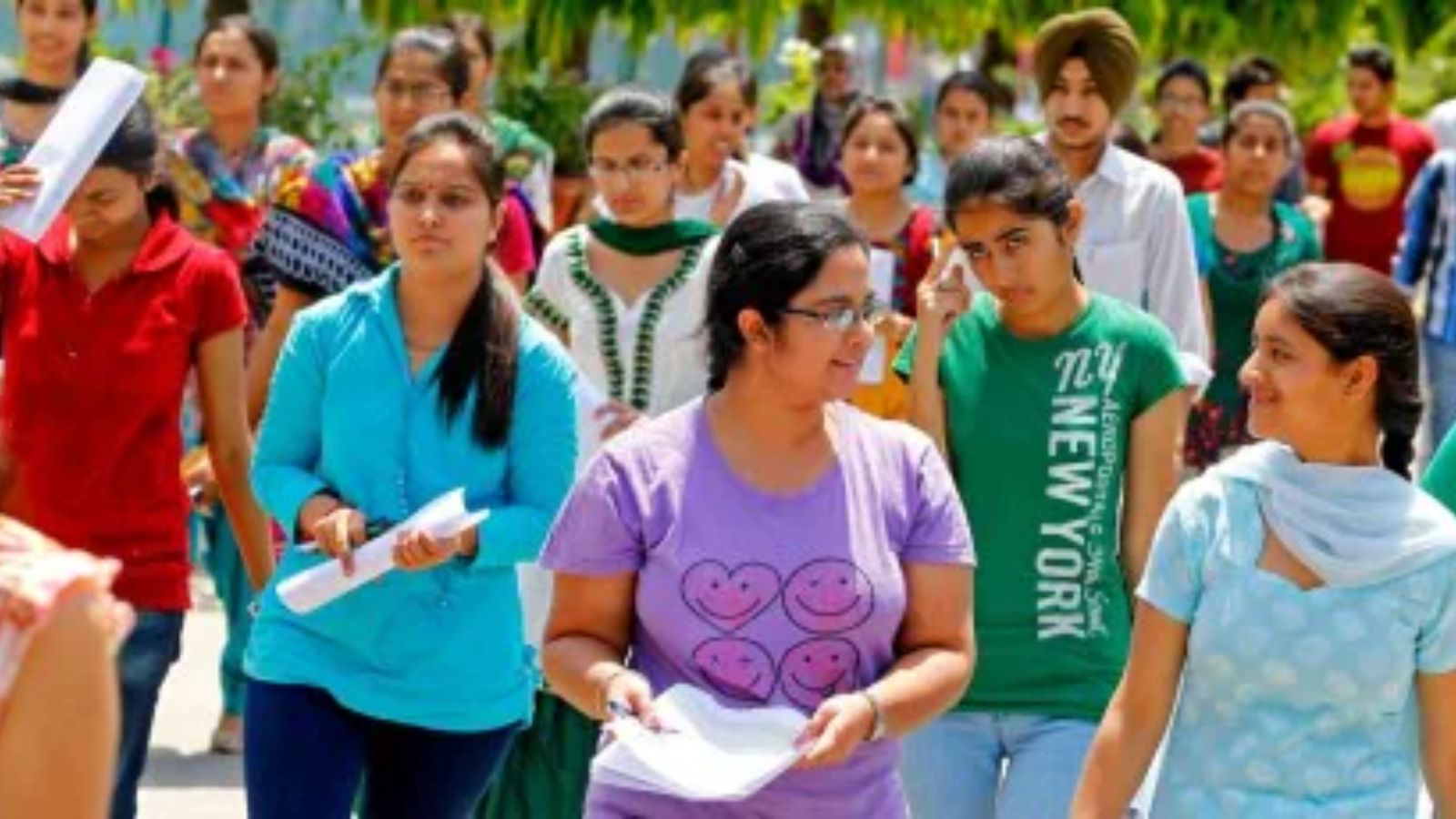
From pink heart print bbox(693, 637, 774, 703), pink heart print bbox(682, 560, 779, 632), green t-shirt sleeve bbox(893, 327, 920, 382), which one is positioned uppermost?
green t-shirt sleeve bbox(893, 327, 920, 382)

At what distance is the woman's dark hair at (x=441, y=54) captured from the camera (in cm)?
988

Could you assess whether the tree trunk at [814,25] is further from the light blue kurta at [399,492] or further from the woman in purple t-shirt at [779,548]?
the woman in purple t-shirt at [779,548]

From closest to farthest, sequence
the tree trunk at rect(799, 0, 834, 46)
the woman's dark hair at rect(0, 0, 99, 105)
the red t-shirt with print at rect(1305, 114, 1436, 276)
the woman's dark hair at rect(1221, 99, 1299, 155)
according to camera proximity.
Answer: the woman's dark hair at rect(0, 0, 99, 105) < the woman's dark hair at rect(1221, 99, 1299, 155) < the red t-shirt with print at rect(1305, 114, 1436, 276) < the tree trunk at rect(799, 0, 834, 46)

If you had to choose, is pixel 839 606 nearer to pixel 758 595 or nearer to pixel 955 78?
pixel 758 595

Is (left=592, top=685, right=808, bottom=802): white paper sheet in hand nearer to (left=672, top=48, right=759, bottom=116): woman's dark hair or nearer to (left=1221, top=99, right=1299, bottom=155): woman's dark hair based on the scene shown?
(left=672, top=48, right=759, bottom=116): woman's dark hair

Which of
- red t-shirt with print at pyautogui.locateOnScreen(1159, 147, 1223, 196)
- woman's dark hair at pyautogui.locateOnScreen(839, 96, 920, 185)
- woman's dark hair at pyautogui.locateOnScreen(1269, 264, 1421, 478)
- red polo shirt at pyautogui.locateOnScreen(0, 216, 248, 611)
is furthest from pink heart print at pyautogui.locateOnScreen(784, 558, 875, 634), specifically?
red t-shirt with print at pyautogui.locateOnScreen(1159, 147, 1223, 196)

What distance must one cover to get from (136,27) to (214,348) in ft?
51.8

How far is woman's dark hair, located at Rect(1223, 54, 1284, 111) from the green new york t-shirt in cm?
965

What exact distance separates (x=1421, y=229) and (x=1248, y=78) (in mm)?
4027

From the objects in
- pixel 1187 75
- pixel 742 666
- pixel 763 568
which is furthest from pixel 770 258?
pixel 1187 75

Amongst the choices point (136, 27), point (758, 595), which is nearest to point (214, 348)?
Result: point (758, 595)

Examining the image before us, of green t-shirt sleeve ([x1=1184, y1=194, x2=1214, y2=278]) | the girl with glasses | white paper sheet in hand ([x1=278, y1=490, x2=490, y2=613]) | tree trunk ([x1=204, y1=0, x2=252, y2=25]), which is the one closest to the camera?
white paper sheet in hand ([x1=278, y1=490, x2=490, y2=613])

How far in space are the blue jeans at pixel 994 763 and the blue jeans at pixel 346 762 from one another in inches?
31.3

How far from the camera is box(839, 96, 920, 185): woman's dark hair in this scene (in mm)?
10742
